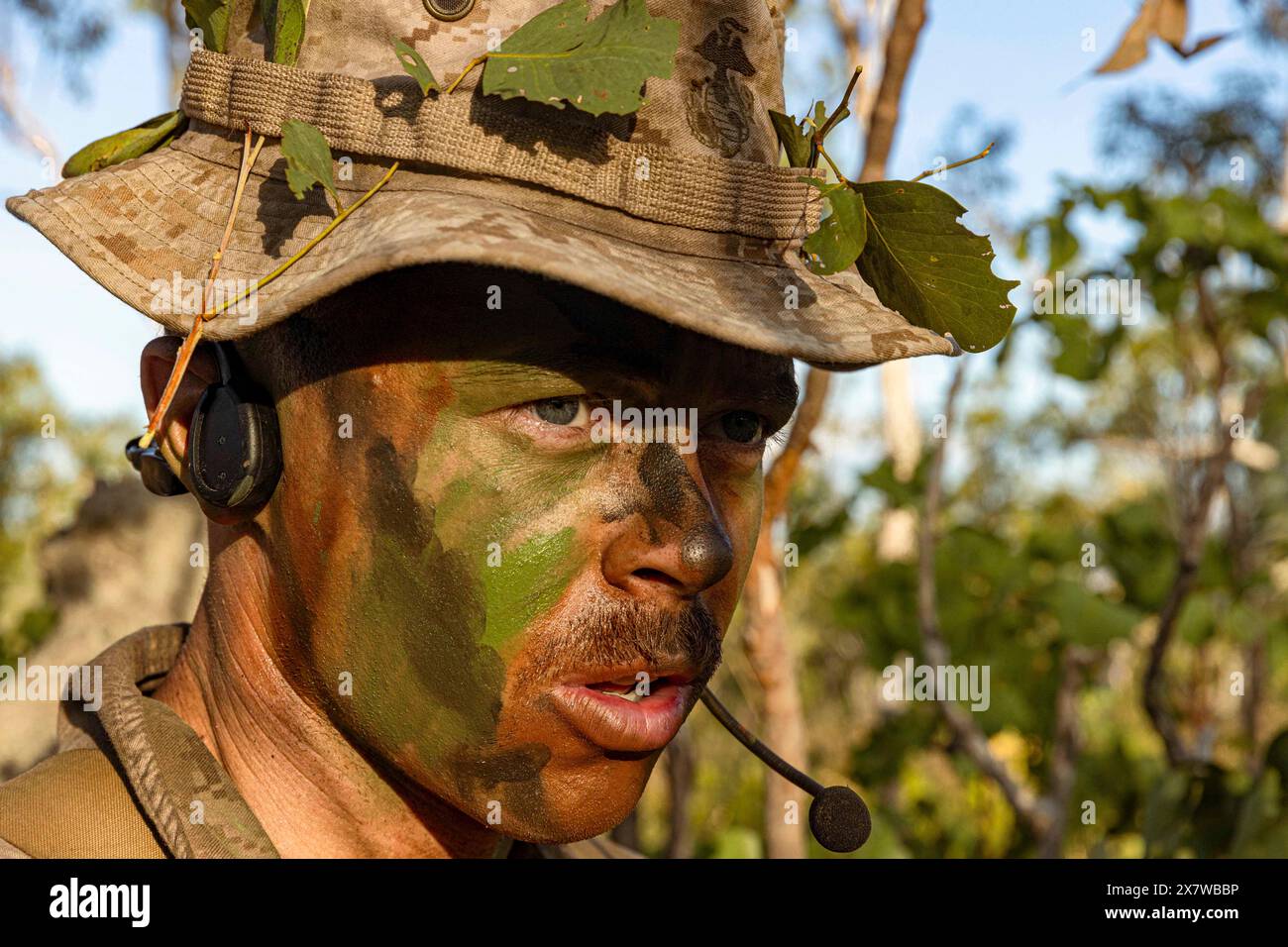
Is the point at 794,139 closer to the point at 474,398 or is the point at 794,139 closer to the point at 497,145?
the point at 497,145

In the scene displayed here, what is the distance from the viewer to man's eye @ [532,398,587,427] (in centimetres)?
216

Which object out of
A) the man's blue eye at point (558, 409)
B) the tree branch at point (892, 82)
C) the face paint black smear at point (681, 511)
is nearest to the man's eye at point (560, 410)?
the man's blue eye at point (558, 409)

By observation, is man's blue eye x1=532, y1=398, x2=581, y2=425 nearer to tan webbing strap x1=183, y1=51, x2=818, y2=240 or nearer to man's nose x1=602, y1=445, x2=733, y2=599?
man's nose x1=602, y1=445, x2=733, y2=599

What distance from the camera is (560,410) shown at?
217cm

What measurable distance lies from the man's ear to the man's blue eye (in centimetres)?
56

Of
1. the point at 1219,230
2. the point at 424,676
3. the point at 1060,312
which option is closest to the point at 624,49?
the point at 424,676

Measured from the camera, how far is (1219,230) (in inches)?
203

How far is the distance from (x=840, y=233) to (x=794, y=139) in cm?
23

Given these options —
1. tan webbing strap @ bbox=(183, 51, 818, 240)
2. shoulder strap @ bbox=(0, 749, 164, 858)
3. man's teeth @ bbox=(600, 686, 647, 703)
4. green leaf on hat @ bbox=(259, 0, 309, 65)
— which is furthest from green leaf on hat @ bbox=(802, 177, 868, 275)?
shoulder strap @ bbox=(0, 749, 164, 858)

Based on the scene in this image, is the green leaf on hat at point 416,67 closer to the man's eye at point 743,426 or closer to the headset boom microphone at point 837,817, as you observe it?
the man's eye at point 743,426

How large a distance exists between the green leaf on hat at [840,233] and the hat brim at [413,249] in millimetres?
81

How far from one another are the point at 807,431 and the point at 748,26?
1.74 m

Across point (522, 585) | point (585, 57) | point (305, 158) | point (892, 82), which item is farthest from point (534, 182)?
point (892, 82)
